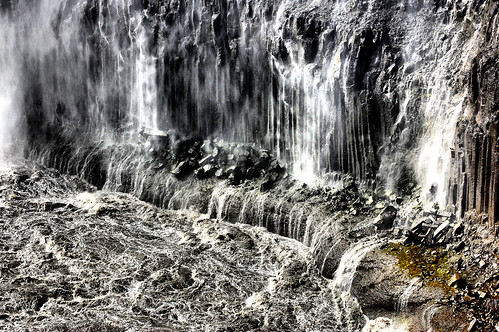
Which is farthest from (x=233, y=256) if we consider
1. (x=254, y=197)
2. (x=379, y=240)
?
(x=379, y=240)

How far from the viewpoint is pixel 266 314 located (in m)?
16.6

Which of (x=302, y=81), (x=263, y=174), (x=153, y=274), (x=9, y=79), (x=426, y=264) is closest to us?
(x=426, y=264)

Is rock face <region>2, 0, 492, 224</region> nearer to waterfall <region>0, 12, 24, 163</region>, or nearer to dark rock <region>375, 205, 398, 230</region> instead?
dark rock <region>375, 205, 398, 230</region>

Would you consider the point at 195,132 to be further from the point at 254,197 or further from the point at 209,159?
the point at 254,197

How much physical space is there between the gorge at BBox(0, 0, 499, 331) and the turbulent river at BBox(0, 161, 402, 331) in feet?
0.23

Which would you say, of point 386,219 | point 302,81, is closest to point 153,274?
point 386,219

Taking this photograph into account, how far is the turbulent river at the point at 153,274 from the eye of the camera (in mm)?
16281

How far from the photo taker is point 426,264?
16.0 metres

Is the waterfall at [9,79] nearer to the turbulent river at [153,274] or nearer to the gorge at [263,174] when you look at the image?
the gorge at [263,174]

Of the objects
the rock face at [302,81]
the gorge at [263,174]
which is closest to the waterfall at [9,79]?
the rock face at [302,81]

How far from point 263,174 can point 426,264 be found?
8219 millimetres

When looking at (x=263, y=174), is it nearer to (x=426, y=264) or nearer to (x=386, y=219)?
(x=386, y=219)

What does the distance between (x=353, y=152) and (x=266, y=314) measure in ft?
22.1

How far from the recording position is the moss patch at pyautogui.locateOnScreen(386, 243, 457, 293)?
50.0 feet
